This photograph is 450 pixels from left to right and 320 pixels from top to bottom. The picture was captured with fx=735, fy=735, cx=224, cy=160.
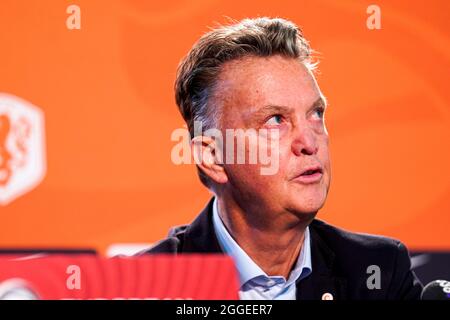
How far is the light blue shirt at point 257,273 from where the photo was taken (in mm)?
2785

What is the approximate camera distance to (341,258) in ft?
9.25

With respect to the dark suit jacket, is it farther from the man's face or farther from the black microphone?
the man's face

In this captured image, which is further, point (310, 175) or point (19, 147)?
point (19, 147)

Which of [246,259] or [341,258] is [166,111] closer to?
[246,259]

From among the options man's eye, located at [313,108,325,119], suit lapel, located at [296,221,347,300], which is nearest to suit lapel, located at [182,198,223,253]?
suit lapel, located at [296,221,347,300]

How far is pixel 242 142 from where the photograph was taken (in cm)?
271

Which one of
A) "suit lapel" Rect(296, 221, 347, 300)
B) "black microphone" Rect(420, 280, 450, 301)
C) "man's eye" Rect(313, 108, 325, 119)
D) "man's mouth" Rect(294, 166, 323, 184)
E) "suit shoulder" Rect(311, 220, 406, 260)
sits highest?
"man's eye" Rect(313, 108, 325, 119)

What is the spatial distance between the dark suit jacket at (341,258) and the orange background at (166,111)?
0.06 metres

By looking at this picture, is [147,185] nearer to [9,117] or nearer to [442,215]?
[9,117]

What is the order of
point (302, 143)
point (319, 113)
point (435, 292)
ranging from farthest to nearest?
point (435, 292) → point (319, 113) → point (302, 143)

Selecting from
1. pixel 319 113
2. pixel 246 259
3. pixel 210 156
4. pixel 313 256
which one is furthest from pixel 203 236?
pixel 319 113

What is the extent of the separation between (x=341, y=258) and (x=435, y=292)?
0.40 m

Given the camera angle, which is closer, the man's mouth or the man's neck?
the man's mouth

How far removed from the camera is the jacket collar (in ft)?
9.15
